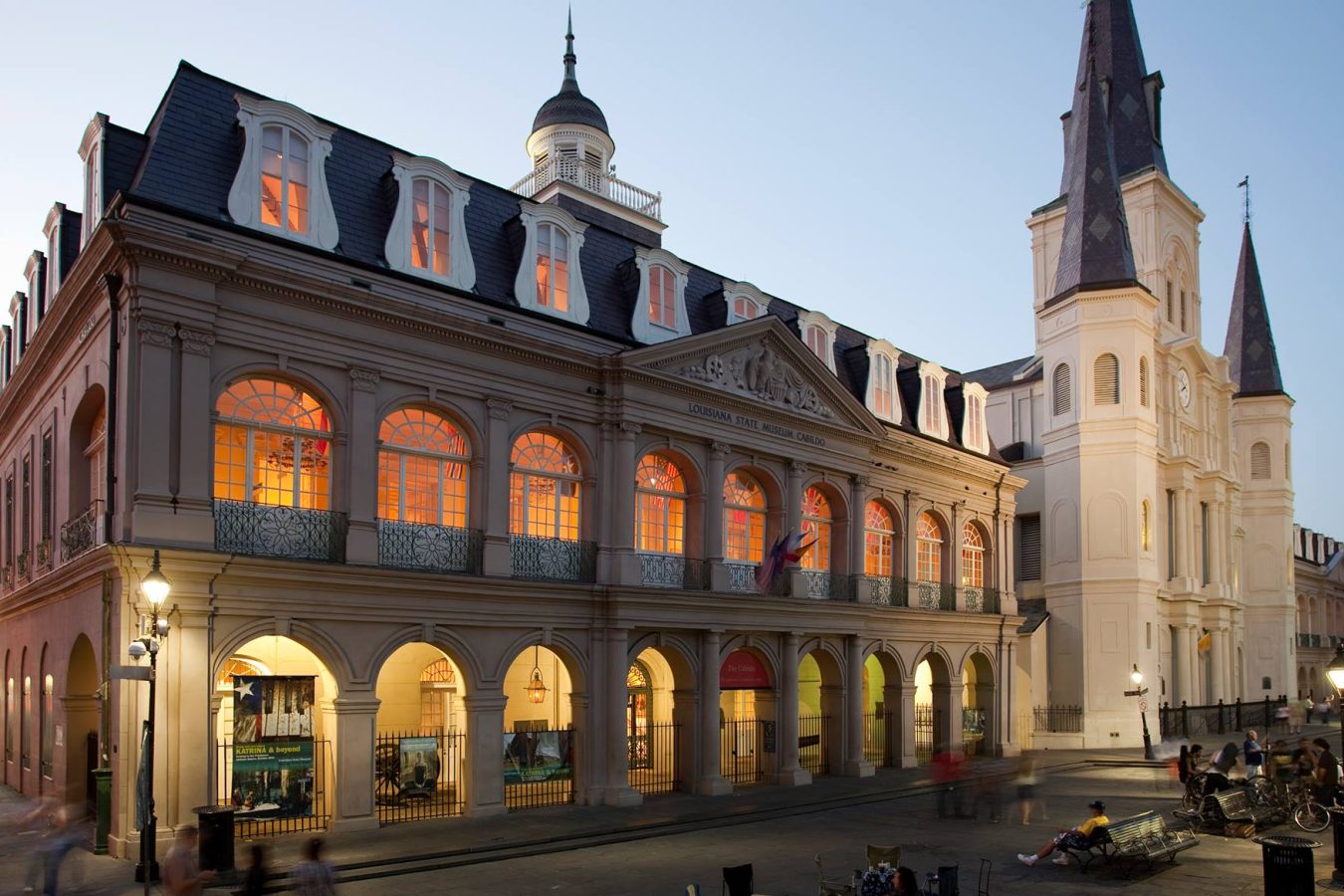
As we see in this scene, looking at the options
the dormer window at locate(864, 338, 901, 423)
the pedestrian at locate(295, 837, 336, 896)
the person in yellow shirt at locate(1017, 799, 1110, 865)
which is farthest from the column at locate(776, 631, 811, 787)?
the pedestrian at locate(295, 837, 336, 896)

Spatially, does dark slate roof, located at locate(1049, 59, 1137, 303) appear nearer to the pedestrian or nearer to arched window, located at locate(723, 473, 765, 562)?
arched window, located at locate(723, 473, 765, 562)

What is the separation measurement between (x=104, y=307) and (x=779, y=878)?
14.7 m

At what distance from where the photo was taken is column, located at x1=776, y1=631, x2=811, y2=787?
29391mm

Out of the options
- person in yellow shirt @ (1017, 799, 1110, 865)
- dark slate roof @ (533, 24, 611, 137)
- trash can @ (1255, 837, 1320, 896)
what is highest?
dark slate roof @ (533, 24, 611, 137)

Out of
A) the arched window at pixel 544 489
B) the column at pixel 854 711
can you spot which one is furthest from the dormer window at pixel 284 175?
the column at pixel 854 711

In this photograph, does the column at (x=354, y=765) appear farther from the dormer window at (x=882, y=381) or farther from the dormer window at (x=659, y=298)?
the dormer window at (x=882, y=381)

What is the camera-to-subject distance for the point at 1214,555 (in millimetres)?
52281

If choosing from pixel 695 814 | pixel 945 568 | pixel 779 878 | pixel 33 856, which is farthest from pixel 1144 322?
pixel 33 856

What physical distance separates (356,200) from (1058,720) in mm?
31907

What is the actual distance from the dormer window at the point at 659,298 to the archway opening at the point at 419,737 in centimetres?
909

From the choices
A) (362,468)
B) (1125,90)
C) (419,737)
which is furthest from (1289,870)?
(1125,90)

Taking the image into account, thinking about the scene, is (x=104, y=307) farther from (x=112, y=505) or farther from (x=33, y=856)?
(x=33, y=856)

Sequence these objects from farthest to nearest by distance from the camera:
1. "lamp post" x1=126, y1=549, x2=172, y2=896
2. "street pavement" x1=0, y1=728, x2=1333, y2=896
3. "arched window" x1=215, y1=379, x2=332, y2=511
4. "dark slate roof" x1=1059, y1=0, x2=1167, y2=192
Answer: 1. "dark slate roof" x1=1059, y1=0, x2=1167, y2=192
2. "arched window" x1=215, y1=379, x2=332, y2=511
3. "street pavement" x1=0, y1=728, x2=1333, y2=896
4. "lamp post" x1=126, y1=549, x2=172, y2=896

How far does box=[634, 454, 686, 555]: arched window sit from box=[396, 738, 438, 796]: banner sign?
698cm
